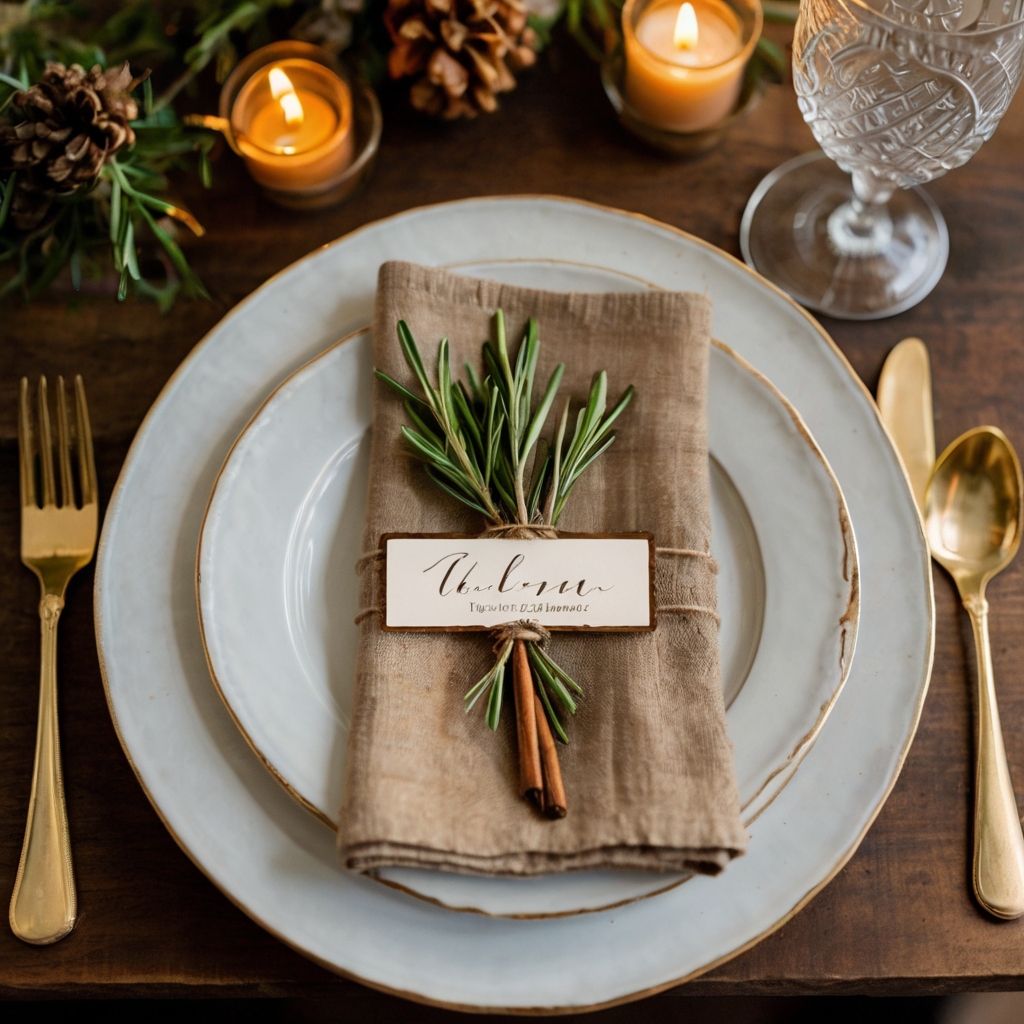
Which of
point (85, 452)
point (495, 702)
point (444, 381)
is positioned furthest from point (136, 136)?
point (495, 702)

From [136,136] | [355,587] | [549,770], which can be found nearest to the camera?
[549,770]

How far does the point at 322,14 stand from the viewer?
94cm

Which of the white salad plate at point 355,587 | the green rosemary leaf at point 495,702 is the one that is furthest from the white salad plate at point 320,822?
the green rosemary leaf at point 495,702

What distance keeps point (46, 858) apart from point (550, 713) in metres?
0.41

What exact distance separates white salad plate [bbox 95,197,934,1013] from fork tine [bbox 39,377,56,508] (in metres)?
0.10

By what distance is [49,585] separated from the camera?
761 mm

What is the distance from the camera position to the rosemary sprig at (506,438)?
676 millimetres

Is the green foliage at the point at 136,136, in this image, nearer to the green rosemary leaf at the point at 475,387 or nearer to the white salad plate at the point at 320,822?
the white salad plate at the point at 320,822

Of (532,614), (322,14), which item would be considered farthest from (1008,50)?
(322,14)

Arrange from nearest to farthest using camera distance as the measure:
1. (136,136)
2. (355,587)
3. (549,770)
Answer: (549,770), (355,587), (136,136)

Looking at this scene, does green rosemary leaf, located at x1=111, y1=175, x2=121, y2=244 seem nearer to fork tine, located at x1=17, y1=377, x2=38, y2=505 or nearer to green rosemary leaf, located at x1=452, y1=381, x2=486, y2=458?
fork tine, located at x1=17, y1=377, x2=38, y2=505

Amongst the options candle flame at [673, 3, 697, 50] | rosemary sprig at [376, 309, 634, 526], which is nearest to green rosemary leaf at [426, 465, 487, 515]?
rosemary sprig at [376, 309, 634, 526]

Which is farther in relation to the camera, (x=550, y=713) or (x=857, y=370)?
(x=857, y=370)

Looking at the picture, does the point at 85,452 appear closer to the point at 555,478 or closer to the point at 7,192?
the point at 7,192
